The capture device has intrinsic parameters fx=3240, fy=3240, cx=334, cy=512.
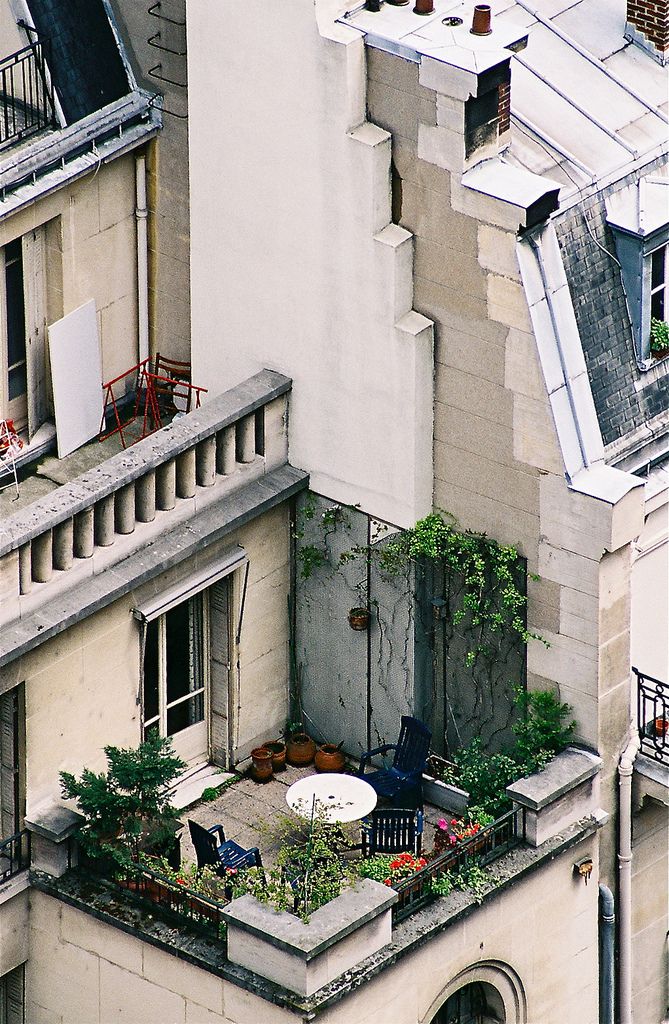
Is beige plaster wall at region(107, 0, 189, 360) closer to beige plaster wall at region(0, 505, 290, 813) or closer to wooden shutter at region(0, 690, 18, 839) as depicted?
beige plaster wall at region(0, 505, 290, 813)

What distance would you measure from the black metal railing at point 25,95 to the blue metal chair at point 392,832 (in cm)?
902

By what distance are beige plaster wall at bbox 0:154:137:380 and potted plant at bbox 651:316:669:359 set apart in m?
6.91

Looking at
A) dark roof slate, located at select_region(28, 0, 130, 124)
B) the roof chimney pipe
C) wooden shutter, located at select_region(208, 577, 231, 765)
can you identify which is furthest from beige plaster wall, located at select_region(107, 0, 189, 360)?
the roof chimney pipe

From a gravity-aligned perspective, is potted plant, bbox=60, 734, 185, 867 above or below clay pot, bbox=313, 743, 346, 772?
above

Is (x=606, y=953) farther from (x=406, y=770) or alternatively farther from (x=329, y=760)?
(x=329, y=760)

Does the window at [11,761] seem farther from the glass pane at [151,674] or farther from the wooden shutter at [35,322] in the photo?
the wooden shutter at [35,322]

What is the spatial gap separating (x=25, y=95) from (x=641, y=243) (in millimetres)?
8017

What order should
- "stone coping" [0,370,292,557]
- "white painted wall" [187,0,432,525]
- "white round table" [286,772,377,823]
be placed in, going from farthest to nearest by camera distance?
"white round table" [286,772,377,823], "white painted wall" [187,0,432,525], "stone coping" [0,370,292,557]

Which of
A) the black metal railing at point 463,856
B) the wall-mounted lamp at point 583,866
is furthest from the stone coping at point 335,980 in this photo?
the wall-mounted lamp at point 583,866

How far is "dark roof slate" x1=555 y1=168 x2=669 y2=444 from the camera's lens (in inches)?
1347

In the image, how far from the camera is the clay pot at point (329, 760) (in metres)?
37.2

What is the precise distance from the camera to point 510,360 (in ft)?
112

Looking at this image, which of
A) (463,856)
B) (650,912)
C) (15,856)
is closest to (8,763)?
(15,856)

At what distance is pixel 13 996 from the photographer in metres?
36.2
